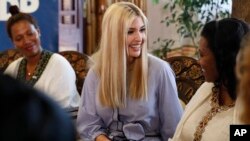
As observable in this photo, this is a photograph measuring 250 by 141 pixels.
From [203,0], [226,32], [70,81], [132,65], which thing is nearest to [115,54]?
[132,65]

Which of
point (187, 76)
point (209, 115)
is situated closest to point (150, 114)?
point (187, 76)

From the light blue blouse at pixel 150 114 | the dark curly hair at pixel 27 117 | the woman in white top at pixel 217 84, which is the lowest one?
the light blue blouse at pixel 150 114

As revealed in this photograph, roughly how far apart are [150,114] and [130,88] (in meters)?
0.16

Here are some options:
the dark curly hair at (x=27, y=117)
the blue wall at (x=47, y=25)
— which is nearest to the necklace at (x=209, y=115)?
the dark curly hair at (x=27, y=117)

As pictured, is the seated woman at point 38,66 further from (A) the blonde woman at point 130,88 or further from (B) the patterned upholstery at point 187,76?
(B) the patterned upholstery at point 187,76

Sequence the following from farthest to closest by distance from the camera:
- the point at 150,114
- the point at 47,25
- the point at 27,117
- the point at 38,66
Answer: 1. the point at 47,25
2. the point at 38,66
3. the point at 150,114
4. the point at 27,117

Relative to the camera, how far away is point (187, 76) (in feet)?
8.19

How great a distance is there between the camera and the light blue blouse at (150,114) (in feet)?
7.18

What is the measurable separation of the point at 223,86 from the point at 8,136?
59.7 inches

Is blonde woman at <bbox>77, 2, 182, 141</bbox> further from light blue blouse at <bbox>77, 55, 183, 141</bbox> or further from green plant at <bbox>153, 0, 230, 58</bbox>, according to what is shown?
green plant at <bbox>153, 0, 230, 58</bbox>

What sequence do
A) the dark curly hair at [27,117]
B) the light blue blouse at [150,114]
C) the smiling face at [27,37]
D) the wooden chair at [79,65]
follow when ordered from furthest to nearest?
the wooden chair at [79,65] < the smiling face at [27,37] < the light blue blouse at [150,114] < the dark curly hair at [27,117]

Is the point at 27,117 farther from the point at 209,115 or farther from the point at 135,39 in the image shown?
the point at 135,39

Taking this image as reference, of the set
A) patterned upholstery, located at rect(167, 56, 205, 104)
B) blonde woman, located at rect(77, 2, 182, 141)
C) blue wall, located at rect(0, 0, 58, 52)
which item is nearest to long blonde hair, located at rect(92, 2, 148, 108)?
blonde woman, located at rect(77, 2, 182, 141)

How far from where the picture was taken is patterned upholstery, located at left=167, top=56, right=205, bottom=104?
8.02 ft
